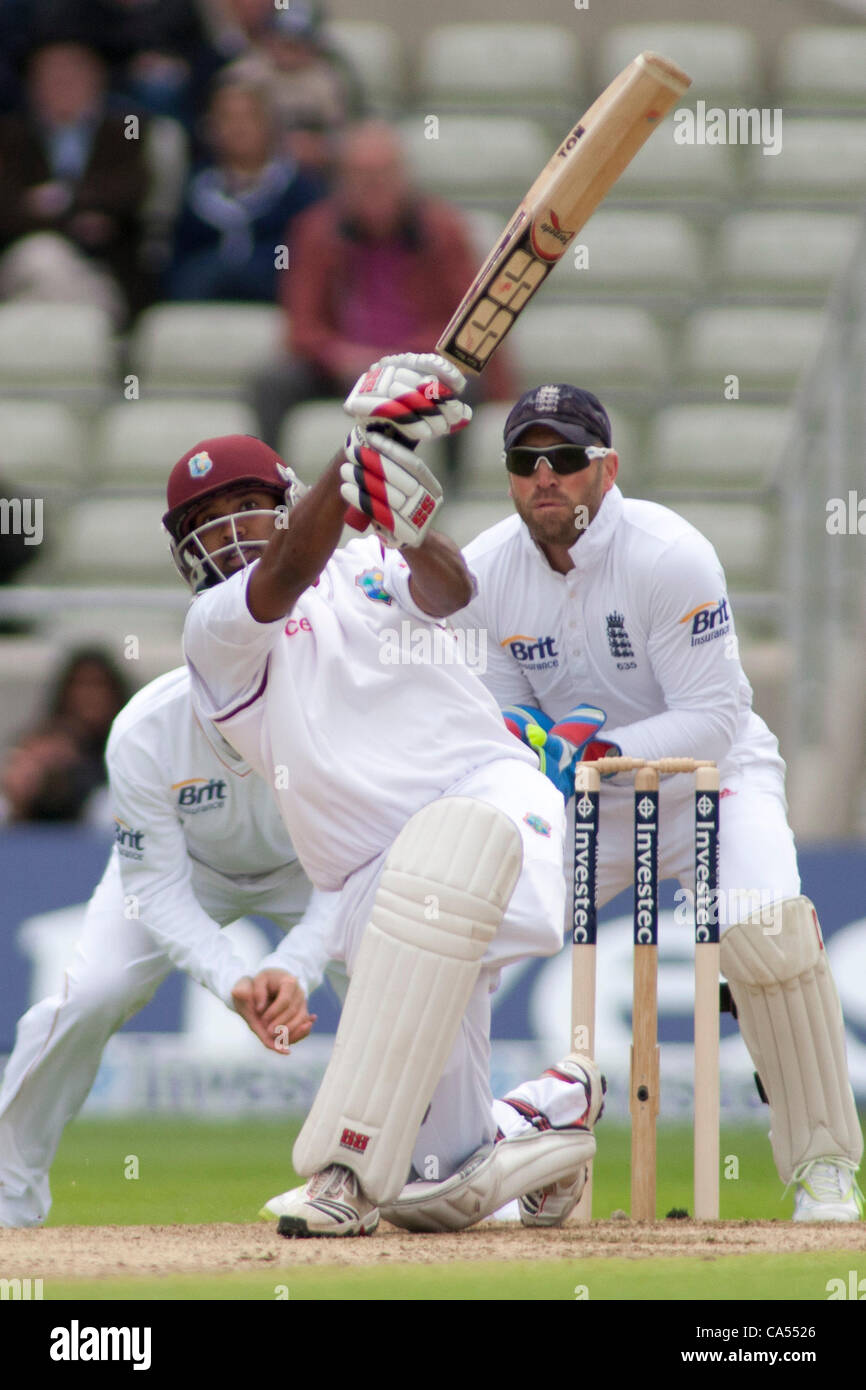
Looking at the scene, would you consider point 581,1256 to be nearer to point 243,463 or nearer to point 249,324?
point 243,463

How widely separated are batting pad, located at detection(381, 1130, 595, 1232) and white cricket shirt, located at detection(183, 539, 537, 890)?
0.60 meters

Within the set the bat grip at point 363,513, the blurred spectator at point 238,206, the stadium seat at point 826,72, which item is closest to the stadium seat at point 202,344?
the blurred spectator at point 238,206

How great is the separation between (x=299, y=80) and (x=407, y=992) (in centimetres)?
733

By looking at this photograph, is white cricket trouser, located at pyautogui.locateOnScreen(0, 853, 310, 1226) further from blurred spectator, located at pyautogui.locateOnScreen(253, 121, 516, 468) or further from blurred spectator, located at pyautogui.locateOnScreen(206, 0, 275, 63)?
blurred spectator, located at pyautogui.locateOnScreen(206, 0, 275, 63)

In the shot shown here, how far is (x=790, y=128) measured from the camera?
10844 mm

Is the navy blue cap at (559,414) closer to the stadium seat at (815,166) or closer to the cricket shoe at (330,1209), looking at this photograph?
the cricket shoe at (330,1209)

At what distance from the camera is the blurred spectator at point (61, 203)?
393 inches

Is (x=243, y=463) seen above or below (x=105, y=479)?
below

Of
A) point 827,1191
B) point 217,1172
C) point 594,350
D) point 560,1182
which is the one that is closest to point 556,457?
point 560,1182

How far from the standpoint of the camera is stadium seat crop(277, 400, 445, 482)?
29.3 ft

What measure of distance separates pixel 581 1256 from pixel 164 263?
301 inches

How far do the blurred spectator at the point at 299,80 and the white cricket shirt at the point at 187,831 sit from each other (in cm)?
566

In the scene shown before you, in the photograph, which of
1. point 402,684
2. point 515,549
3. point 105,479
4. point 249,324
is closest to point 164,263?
point 249,324

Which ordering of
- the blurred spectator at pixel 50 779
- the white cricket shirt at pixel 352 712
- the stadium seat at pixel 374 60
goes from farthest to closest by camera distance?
1. the stadium seat at pixel 374 60
2. the blurred spectator at pixel 50 779
3. the white cricket shirt at pixel 352 712
